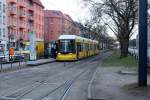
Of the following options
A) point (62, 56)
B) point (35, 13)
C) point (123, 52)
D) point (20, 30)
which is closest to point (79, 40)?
point (62, 56)

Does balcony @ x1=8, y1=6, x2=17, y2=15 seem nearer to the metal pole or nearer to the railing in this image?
the railing

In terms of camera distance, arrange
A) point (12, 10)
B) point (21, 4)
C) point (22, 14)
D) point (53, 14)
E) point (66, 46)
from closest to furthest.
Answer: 1. point (66, 46)
2. point (12, 10)
3. point (21, 4)
4. point (22, 14)
5. point (53, 14)

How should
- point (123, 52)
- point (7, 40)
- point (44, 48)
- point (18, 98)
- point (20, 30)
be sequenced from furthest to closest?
point (20, 30) < point (7, 40) < point (44, 48) < point (123, 52) < point (18, 98)

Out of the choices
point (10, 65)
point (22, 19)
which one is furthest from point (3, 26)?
point (10, 65)

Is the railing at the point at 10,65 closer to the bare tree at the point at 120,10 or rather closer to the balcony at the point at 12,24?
the bare tree at the point at 120,10

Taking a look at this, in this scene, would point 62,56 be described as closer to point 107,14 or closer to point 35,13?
point 107,14

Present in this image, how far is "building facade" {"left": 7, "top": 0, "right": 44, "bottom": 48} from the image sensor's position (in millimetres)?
101812

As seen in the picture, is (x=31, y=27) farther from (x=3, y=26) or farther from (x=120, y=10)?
(x=120, y=10)

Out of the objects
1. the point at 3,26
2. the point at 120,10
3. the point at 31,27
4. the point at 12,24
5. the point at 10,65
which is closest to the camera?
the point at 10,65

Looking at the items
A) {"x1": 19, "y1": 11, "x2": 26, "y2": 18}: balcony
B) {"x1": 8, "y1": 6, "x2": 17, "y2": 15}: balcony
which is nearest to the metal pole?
{"x1": 8, "y1": 6, "x2": 17, "y2": 15}: balcony

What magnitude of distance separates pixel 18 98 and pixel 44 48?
5174 centimetres

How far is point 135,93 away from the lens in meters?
15.8

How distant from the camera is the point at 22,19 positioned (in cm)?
11394

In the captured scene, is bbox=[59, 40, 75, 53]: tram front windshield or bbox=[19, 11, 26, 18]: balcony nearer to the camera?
bbox=[59, 40, 75, 53]: tram front windshield
